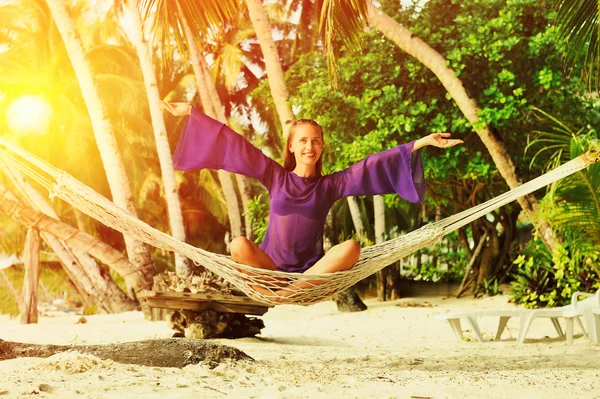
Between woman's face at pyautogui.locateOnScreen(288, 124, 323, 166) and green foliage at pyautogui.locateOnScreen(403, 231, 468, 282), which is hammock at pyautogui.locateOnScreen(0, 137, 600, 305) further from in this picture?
green foliage at pyautogui.locateOnScreen(403, 231, 468, 282)

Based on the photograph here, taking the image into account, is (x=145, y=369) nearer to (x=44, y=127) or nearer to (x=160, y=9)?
(x=160, y=9)

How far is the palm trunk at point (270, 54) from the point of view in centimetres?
830

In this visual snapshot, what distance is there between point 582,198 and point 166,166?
221 inches

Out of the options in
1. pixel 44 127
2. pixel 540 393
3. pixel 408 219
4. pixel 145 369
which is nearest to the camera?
pixel 540 393

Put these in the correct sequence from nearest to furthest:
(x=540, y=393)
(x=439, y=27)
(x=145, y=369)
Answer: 1. (x=540, y=393)
2. (x=145, y=369)
3. (x=439, y=27)

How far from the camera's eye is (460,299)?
403 inches

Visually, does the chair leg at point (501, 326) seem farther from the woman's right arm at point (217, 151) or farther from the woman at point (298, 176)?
the woman's right arm at point (217, 151)

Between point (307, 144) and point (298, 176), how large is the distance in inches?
6.5

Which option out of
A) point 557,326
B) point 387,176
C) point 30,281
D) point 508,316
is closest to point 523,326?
point 508,316

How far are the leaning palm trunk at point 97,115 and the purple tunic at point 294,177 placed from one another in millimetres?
5971

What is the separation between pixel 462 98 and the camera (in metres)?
7.18

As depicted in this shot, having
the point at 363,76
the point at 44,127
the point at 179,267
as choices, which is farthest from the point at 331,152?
the point at 44,127

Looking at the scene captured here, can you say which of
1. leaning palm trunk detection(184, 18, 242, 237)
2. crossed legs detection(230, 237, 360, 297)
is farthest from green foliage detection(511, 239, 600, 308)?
leaning palm trunk detection(184, 18, 242, 237)

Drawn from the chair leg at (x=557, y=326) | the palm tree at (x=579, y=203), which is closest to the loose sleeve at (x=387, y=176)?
the palm tree at (x=579, y=203)
